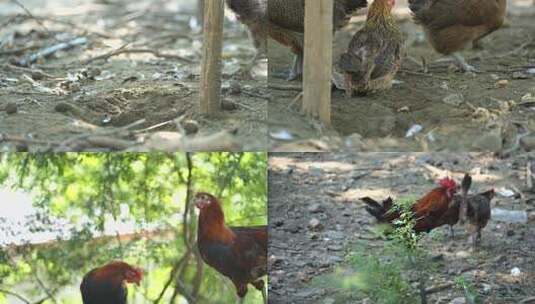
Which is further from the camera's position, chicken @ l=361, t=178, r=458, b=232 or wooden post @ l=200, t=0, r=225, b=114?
wooden post @ l=200, t=0, r=225, b=114

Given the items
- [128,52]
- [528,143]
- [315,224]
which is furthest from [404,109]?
[128,52]

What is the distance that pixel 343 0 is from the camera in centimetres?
475

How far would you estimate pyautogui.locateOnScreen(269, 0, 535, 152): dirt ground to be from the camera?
383 cm

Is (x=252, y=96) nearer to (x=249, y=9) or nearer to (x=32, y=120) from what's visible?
(x=249, y=9)

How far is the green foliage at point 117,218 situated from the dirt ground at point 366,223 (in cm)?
16

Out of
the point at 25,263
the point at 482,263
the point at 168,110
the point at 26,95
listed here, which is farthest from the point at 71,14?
the point at 482,263

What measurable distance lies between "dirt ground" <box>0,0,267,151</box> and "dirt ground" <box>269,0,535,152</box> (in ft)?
0.54

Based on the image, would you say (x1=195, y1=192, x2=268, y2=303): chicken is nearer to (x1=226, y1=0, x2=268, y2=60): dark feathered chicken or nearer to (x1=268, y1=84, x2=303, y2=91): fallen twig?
(x1=268, y1=84, x2=303, y2=91): fallen twig

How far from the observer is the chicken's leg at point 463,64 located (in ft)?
15.9

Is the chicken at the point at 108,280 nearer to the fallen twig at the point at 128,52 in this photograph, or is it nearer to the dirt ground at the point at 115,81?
the dirt ground at the point at 115,81

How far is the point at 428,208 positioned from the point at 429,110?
530mm

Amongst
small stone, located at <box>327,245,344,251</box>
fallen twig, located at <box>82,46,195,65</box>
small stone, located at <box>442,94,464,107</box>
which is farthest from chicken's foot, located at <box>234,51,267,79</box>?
small stone, located at <box>327,245,344,251</box>

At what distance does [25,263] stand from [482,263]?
2023 mm

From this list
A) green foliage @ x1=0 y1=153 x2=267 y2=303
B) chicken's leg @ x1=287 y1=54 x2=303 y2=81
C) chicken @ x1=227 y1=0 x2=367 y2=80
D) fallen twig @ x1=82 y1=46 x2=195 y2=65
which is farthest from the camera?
fallen twig @ x1=82 y1=46 x2=195 y2=65
